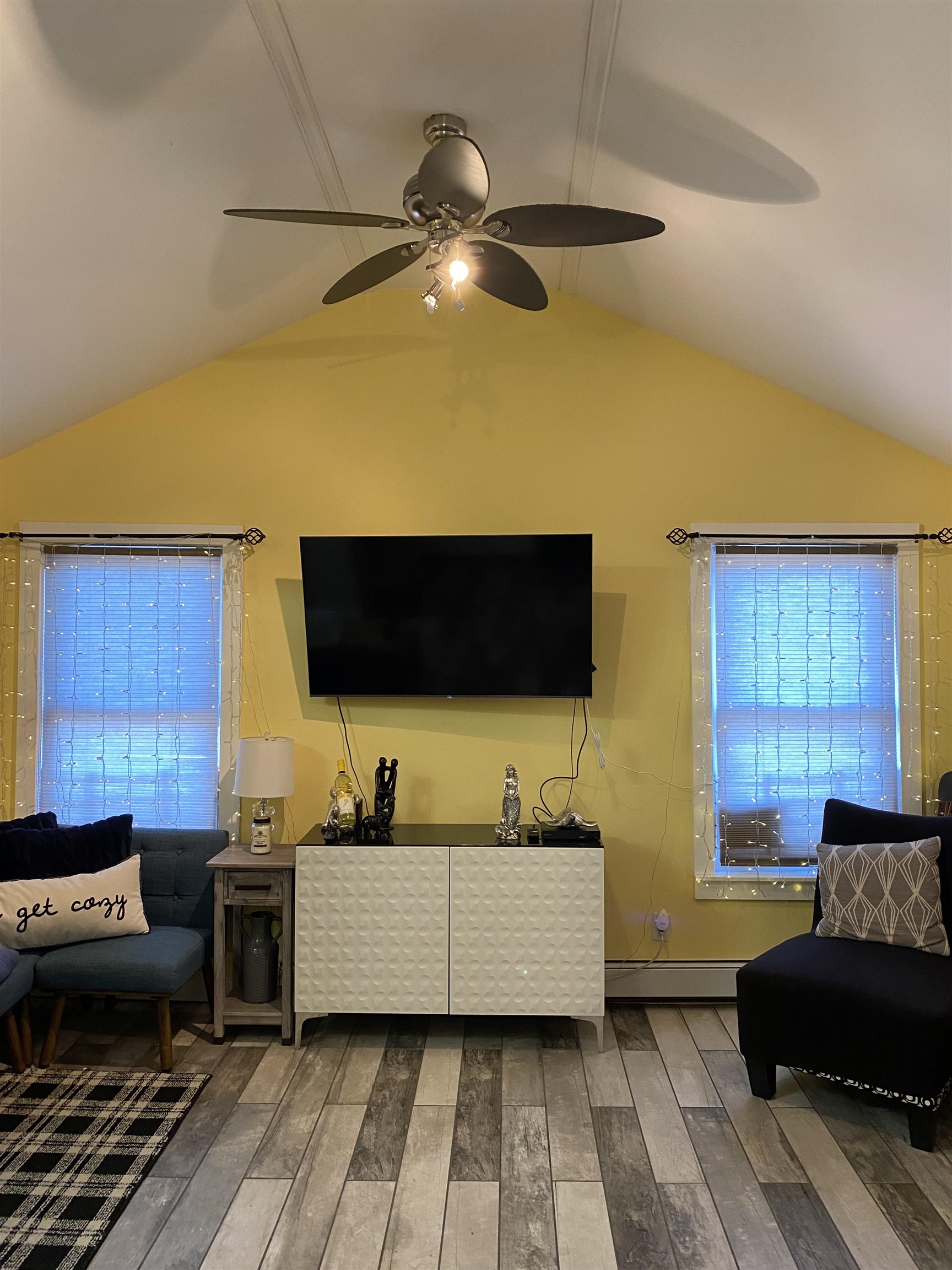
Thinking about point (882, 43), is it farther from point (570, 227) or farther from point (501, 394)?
point (501, 394)

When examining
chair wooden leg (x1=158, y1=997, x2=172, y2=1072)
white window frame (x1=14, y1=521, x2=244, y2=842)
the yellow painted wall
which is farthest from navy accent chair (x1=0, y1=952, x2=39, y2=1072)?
the yellow painted wall

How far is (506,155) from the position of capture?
2.99m

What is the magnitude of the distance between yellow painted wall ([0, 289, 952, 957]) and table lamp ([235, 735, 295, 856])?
0.33 metres

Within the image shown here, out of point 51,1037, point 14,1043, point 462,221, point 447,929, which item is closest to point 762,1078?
point 447,929

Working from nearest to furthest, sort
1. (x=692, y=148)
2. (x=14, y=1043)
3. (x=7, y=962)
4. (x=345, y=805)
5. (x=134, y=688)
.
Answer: (x=692, y=148) < (x=7, y=962) < (x=14, y=1043) < (x=345, y=805) < (x=134, y=688)

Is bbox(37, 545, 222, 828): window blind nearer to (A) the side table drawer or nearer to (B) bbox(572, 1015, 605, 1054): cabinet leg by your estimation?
(A) the side table drawer

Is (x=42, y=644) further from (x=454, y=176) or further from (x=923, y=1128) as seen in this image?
(x=923, y=1128)

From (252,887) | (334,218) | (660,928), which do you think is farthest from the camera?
(660,928)

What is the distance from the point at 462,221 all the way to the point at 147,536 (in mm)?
2436

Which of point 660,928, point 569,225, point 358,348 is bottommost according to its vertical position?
point 660,928

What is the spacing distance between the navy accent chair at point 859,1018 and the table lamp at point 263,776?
195cm

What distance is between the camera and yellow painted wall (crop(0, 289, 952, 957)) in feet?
13.5

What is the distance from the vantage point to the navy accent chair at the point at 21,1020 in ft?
10.6

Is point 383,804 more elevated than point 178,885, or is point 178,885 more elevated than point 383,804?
point 383,804
